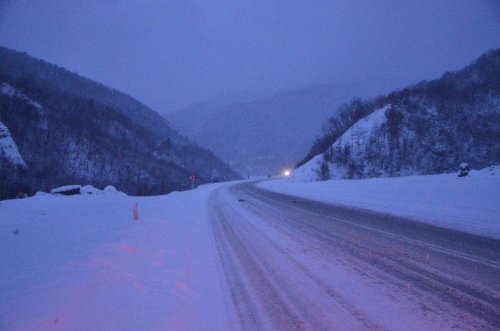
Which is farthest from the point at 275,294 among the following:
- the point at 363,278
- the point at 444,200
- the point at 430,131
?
the point at 430,131

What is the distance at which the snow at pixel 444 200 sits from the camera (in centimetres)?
868

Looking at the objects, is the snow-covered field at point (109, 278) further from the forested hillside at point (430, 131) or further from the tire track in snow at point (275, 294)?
the forested hillside at point (430, 131)

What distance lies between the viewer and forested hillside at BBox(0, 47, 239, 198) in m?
50.1

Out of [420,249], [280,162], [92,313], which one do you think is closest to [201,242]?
[92,313]

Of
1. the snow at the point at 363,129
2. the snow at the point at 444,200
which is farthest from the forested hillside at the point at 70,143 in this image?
the snow at the point at 363,129

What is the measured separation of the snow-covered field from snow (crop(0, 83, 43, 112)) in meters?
64.2

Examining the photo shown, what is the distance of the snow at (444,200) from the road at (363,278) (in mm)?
1287

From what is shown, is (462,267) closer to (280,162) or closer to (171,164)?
(171,164)

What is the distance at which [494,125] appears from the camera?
25656 mm

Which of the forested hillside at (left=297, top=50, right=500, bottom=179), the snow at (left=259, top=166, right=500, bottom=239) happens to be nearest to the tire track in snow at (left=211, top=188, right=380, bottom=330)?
the snow at (left=259, top=166, right=500, bottom=239)

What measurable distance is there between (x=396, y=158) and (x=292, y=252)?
82.1 feet

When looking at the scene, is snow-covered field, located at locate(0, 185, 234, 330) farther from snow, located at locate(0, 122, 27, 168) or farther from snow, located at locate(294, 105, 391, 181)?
snow, located at locate(294, 105, 391, 181)

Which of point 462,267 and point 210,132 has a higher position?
point 210,132

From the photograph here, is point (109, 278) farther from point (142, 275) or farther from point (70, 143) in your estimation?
point (70, 143)
